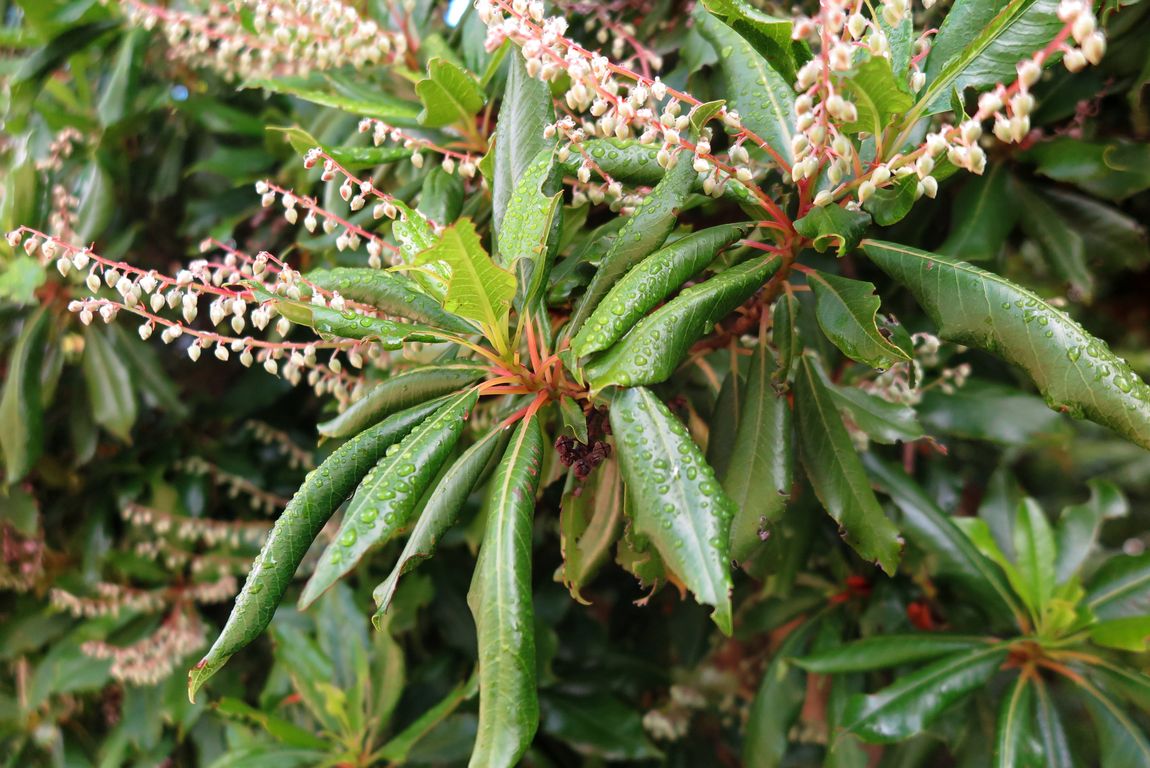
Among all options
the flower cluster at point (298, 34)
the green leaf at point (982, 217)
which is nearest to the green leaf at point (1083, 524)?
the green leaf at point (982, 217)

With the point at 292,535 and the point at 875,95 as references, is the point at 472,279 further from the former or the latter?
the point at 875,95

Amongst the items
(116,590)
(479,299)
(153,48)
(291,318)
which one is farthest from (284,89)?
(116,590)

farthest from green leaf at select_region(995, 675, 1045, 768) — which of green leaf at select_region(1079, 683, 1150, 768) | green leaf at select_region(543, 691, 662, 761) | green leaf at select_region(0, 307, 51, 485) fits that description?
green leaf at select_region(0, 307, 51, 485)

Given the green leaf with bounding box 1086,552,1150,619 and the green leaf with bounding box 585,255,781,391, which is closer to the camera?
the green leaf with bounding box 585,255,781,391

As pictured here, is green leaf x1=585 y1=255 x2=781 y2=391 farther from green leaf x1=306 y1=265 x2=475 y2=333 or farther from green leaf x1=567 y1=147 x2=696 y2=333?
green leaf x1=306 y1=265 x2=475 y2=333

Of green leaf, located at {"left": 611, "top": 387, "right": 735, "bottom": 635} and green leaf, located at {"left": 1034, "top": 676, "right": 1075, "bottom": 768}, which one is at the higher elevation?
green leaf, located at {"left": 611, "top": 387, "right": 735, "bottom": 635}

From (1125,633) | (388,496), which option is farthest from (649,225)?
(1125,633)
